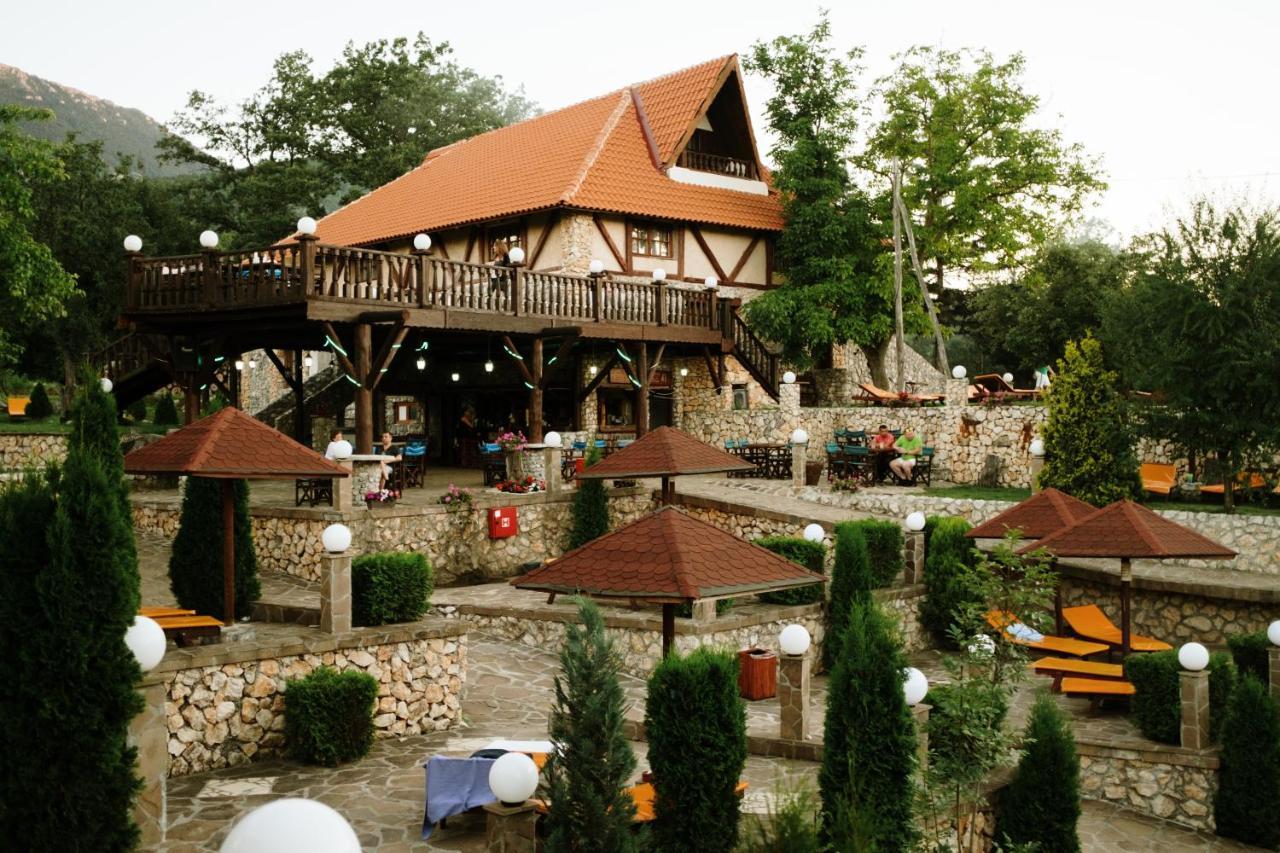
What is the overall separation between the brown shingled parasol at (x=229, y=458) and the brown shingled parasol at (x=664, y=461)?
15.0 ft

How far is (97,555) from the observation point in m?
5.96

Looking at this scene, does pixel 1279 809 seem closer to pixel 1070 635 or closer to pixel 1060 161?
pixel 1070 635

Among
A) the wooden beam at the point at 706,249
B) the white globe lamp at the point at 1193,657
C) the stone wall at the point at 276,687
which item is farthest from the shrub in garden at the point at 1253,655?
the wooden beam at the point at 706,249

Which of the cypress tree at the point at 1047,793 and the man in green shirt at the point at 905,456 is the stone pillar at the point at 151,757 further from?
the man in green shirt at the point at 905,456

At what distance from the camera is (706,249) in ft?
82.7

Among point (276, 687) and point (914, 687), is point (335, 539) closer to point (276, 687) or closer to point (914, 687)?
point (276, 687)

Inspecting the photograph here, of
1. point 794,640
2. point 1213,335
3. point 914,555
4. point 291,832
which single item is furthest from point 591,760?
point 1213,335

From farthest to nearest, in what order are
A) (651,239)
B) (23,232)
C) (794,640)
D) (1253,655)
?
(651,239)
(23,232)
(1253,655)
(794,640)

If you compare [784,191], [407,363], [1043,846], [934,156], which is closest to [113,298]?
[407,363]

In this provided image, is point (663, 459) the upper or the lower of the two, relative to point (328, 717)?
upper

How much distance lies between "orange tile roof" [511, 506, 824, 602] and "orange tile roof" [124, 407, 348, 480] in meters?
3.08

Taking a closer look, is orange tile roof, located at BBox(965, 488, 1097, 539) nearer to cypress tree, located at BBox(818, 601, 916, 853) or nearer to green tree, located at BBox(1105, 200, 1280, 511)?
green tree, located at BBox(1105, 200, 1280, 511)

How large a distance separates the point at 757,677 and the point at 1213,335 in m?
8.97

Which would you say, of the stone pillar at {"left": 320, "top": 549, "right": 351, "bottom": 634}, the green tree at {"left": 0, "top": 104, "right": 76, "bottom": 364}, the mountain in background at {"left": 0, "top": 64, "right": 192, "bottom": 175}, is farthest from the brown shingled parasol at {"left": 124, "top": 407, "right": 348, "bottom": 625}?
the mountain in background at {"left": 0, "top": 64, "right": 192, "bottom": 175}
